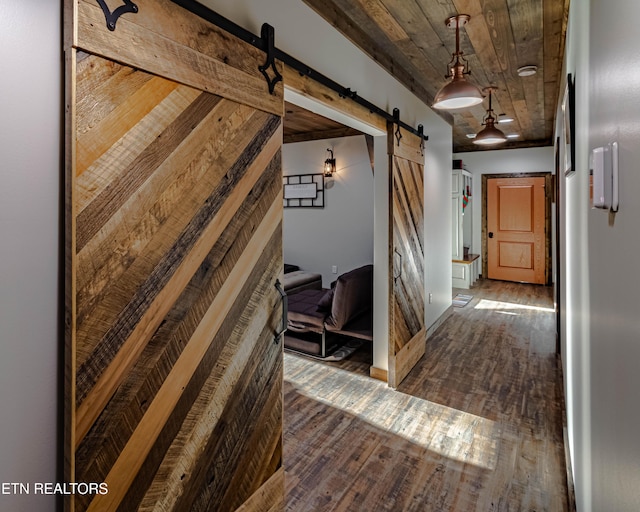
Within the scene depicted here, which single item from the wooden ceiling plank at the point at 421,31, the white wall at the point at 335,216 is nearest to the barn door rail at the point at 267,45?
the wooden ceiling plank at the point at 421,31

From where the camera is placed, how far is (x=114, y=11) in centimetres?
113

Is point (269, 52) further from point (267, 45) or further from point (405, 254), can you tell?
point (405, 254)

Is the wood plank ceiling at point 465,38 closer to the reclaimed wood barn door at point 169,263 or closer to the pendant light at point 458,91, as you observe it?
the pendant light at point 458,91

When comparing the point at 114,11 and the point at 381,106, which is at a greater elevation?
the point at 381,106

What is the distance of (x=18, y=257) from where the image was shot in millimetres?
1026

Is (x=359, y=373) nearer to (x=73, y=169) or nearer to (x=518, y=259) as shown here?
(x=73, y=169)

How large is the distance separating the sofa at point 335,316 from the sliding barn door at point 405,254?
44 centimetres

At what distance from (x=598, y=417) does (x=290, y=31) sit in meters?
2.04

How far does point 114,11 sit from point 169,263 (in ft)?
2.49

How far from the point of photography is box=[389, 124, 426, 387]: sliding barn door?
3.17m

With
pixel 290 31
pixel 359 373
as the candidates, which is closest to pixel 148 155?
pixel 290 31

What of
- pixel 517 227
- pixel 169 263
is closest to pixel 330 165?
pixel 517 227

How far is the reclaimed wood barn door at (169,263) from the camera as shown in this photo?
3.61ft

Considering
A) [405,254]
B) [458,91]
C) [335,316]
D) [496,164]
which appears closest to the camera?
[458,91]
